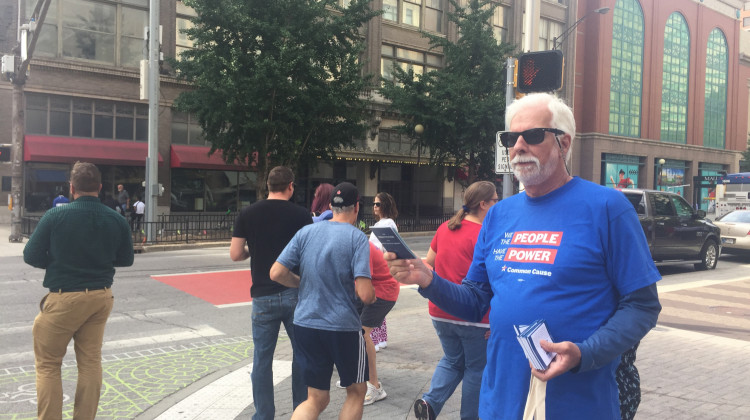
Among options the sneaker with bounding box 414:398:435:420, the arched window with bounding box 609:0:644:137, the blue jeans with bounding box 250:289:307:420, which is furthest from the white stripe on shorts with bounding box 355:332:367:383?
the arched window with bounding box 609:0:644:137

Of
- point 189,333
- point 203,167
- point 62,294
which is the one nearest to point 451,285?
point 62,294

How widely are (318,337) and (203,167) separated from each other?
24331 millimetres

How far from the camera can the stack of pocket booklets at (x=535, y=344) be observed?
6.71 feet

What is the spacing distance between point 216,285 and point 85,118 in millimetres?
17405

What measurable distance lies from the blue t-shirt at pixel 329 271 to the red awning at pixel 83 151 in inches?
888

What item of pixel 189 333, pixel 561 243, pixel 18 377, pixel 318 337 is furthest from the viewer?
pixel 189 333

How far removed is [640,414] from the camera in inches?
190

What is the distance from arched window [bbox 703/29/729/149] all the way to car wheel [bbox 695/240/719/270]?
4123 centimetres

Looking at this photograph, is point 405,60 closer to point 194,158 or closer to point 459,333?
point 194,158

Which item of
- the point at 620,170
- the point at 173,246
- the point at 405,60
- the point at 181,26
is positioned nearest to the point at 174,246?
the point at 173,246

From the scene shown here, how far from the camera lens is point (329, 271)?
371 centimetres

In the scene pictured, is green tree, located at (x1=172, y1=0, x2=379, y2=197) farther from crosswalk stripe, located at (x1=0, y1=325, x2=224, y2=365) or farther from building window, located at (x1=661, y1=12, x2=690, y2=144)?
building window, located at (x1=661, y1=12, x2=690, y2=144)

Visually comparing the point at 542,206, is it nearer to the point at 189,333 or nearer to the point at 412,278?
the point at 412,278

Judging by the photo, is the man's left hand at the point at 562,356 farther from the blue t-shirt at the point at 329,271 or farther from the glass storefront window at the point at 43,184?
the glass storefront window at the point at 43,184
